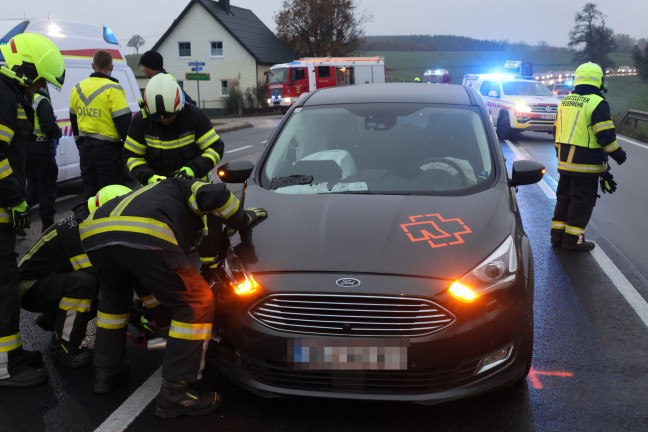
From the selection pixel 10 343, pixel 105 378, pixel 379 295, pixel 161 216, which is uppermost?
pixel 161 216

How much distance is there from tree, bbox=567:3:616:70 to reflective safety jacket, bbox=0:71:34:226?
3294 inches

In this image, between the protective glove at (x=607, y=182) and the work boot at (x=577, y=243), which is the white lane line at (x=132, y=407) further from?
the protective glove at (x=607, y=182)

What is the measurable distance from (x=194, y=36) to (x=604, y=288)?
53476mm

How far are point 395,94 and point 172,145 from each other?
68.4 inches

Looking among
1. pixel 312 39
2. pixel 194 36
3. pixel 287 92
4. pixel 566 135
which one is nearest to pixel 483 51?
pixel 312 39

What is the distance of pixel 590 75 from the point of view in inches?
261

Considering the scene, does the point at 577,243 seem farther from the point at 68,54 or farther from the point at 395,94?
the point at 68,54

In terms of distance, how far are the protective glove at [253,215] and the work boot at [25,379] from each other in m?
1.47

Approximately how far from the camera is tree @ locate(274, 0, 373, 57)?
196ft

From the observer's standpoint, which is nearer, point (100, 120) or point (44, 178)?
point (100, 120)

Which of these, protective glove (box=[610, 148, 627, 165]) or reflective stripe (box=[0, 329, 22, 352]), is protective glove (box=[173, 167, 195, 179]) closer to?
reflective stripe (box=[0, 329, 22, 352])

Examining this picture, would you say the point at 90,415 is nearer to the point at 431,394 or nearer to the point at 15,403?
the point at 15,403

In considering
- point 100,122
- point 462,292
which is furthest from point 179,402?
point 100,122

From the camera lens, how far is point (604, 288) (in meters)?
5.53
